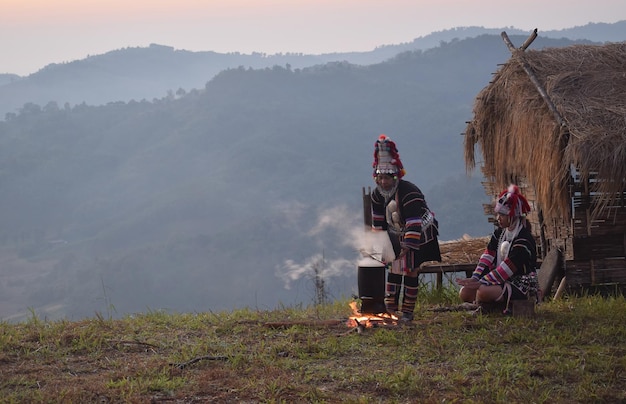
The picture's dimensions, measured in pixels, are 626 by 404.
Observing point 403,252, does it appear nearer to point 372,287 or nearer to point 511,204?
point 372,287

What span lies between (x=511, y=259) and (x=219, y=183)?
131758mm

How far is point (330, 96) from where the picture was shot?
17800 centimetres

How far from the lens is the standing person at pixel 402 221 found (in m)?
8.77

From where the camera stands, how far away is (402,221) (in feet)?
29.3

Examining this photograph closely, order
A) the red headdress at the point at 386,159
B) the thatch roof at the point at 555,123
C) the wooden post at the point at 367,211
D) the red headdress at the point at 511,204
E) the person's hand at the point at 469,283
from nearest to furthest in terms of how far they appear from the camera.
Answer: the red headdress at the point at 511,204
the red headdress at the point at 386,159
the person's hand at the point at 469,283
the thatch roof at the point at 555,123
the wooden post at the point at 367,211

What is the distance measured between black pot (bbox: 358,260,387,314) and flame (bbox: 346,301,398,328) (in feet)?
0.22

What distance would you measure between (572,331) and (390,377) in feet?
8.38

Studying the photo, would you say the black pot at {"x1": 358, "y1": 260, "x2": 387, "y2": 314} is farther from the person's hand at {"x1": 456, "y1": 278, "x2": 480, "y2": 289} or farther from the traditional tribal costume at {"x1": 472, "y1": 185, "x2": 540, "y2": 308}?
the traditional tribal costume at {"x1": 472, "y1": 185, "x2": 540, "y2": 308}

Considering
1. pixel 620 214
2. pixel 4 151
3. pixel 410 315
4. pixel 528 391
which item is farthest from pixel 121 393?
pixel 4 151

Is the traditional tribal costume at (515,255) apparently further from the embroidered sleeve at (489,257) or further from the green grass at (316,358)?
the green grass at (316,358)

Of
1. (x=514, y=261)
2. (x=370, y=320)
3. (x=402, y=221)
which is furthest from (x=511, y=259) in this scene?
(x=370, y=320)

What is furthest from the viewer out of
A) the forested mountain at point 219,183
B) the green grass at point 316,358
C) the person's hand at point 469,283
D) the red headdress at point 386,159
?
the forested mountain at point 219,183

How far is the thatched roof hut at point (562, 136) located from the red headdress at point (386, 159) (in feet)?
9.21

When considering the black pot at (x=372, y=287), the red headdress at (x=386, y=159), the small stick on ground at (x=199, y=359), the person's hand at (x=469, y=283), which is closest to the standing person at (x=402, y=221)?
the red headdress at (x=386, y=159)
